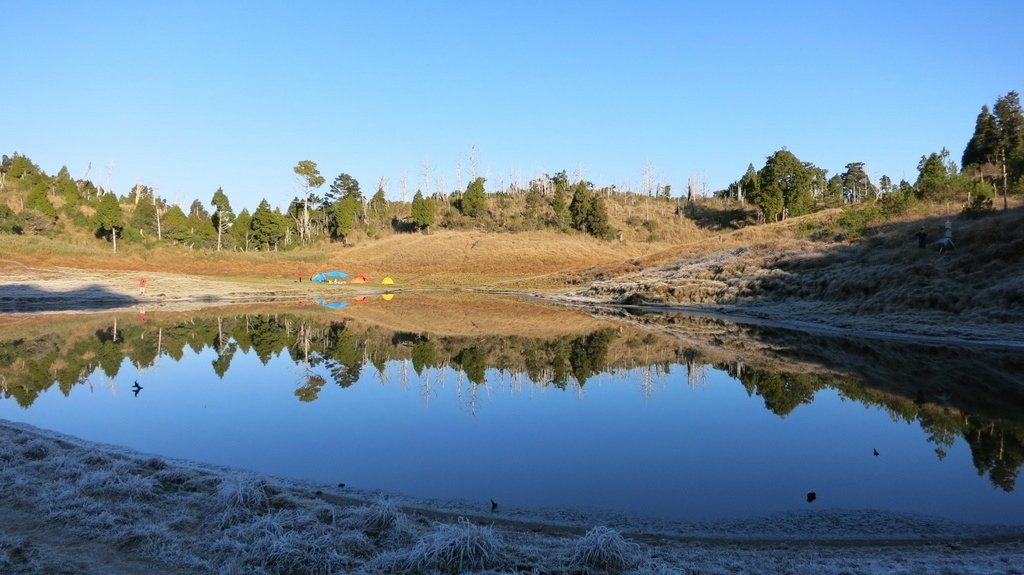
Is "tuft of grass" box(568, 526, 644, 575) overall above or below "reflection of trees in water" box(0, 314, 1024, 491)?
above

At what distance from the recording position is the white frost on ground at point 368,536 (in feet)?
18.5

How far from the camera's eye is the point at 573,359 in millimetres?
20734

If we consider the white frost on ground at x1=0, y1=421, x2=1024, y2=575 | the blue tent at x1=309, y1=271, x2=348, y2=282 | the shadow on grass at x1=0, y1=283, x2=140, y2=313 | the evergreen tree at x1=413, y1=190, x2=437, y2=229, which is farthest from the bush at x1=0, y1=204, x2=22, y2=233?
the white frost on ground at x1=0, y1=421, x2=1024, y2=575

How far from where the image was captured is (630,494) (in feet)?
28.0

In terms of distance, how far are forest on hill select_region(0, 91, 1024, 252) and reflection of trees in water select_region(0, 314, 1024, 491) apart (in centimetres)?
4353

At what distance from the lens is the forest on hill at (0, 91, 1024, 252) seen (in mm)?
68750

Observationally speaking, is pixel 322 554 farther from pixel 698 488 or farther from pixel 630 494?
pixel 698 488

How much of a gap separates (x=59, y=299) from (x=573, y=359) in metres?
37.3

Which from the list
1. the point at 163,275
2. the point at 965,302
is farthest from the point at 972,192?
the point at 163,275

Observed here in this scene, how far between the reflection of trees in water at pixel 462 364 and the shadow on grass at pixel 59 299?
1131cm

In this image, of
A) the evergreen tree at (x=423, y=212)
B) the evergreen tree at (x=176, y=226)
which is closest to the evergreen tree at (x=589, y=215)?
the evergreen tree at (x=423, y=212)

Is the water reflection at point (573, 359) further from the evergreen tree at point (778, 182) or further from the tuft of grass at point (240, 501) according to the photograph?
the evergreen tree at point (778, 182)

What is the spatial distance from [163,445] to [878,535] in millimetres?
11051

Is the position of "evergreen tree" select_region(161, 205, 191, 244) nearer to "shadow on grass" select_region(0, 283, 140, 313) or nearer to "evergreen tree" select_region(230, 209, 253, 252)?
"evergreen tree" select_region(230, 209, 253, 252)
